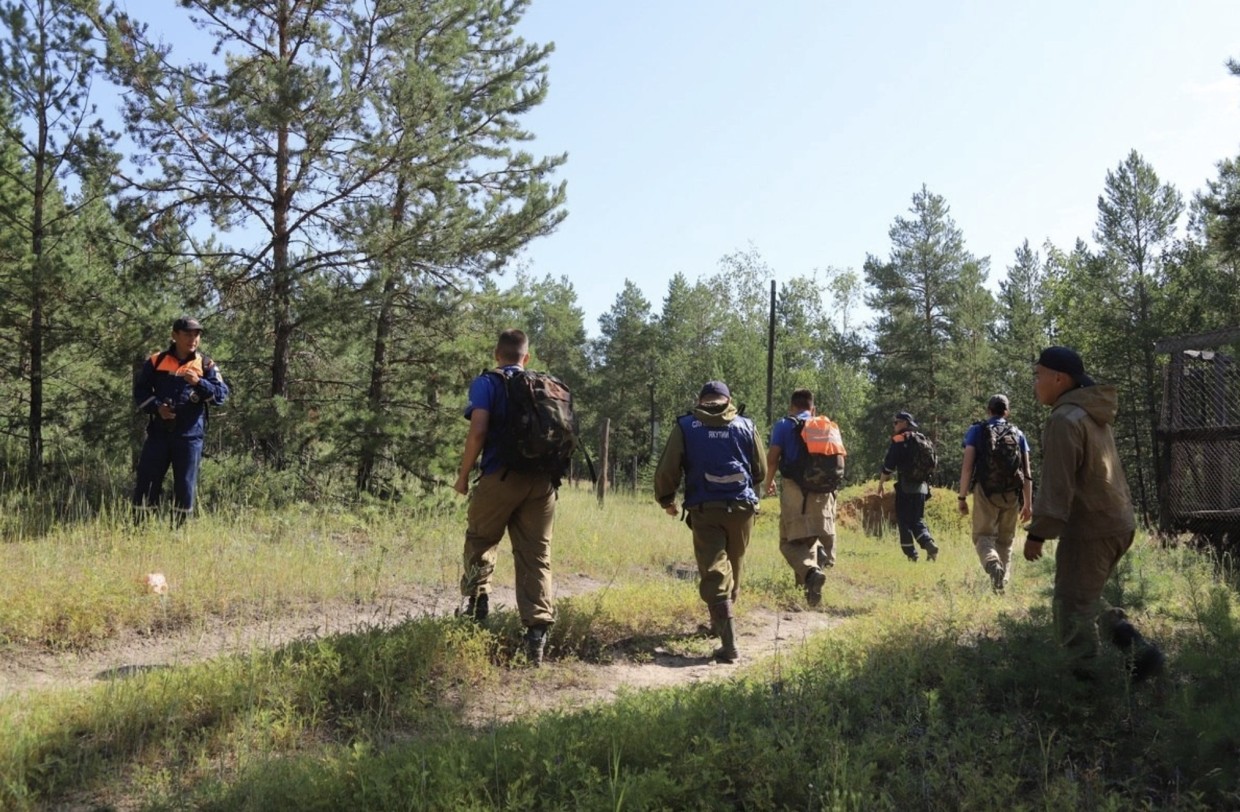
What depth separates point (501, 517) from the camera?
17.6ft

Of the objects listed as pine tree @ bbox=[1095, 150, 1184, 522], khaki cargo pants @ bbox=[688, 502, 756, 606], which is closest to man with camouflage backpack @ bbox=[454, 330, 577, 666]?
khaki cargo pants @ bbox=[688, 502, 756, 606]

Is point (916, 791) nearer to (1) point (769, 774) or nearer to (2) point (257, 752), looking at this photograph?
(1) point (769, 774)

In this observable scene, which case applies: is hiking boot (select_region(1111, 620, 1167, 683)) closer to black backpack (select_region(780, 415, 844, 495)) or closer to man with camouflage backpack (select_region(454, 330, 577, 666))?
man with camouflage backpack (select_region(454, 330, 577, 666))

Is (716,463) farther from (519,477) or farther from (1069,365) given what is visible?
(1069,365)

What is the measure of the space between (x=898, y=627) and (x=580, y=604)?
7.05ft

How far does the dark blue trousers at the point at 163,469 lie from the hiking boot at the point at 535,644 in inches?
159

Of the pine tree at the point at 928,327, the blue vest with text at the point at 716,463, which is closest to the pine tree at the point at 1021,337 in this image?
the pine tree at the point at 928,327

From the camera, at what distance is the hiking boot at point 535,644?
5211mm

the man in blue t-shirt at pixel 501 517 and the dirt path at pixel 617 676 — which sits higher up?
the man in blue t-shirt at pixel 501 517

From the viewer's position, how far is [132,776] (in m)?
3.48

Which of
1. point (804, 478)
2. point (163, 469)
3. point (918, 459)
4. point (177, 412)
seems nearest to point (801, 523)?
point (804, 478)

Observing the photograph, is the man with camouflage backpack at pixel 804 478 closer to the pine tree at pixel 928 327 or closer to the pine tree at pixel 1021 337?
the pine tree at pixel 1021 337

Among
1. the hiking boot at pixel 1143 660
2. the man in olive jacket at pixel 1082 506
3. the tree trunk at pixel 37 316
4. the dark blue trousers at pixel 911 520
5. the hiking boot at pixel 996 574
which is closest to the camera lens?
the hiking boot at pixel 1143 660

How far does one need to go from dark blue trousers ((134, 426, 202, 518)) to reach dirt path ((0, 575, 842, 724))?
7.56 feet
